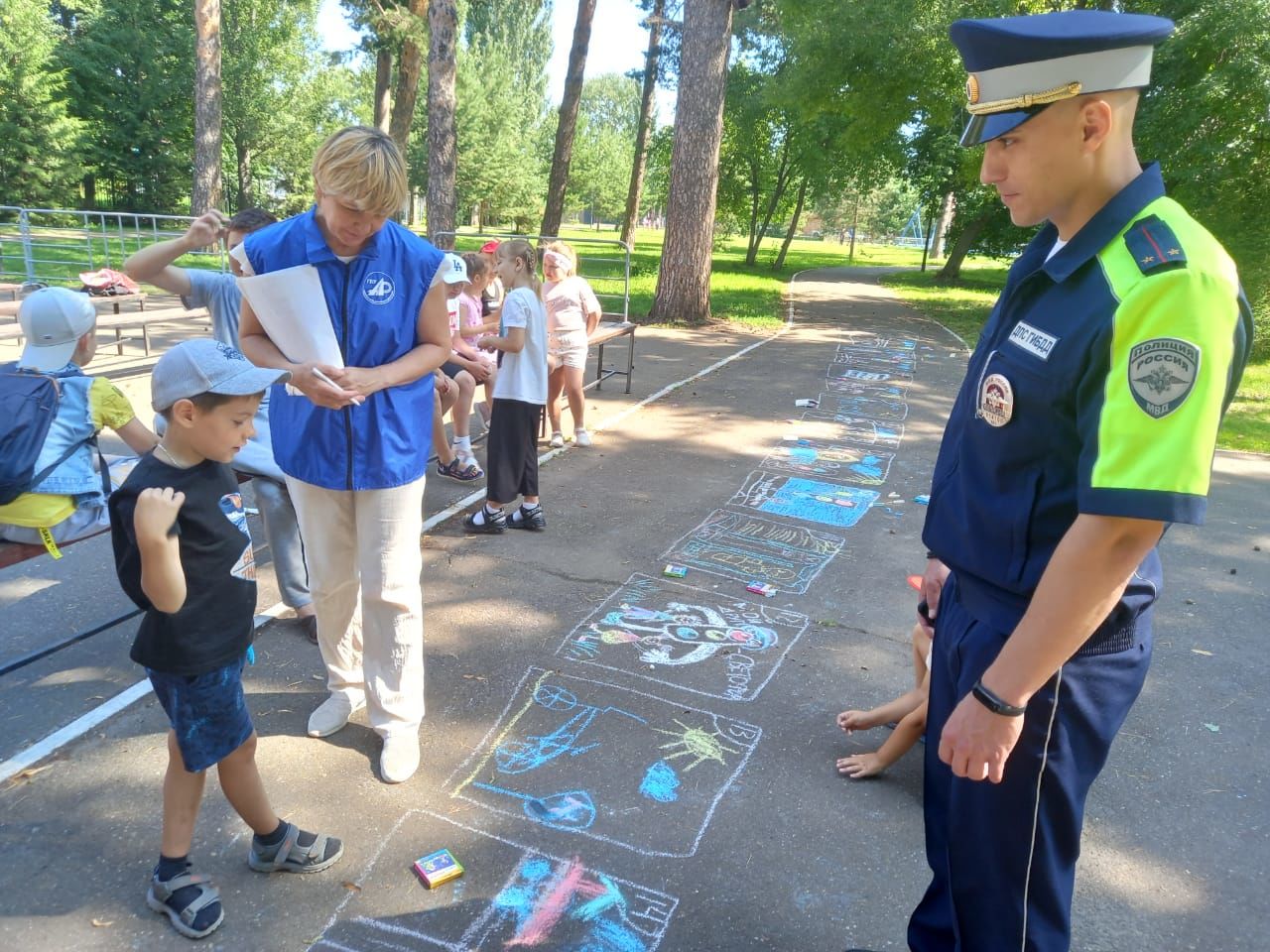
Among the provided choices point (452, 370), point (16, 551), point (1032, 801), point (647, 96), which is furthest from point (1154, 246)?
point (647, 96)

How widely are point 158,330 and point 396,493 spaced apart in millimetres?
11785

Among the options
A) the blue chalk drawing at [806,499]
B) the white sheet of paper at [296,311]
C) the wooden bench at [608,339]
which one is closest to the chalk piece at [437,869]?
the white sheet of paper at [296,311]

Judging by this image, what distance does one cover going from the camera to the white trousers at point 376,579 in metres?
3.03

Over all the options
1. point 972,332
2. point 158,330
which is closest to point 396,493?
point 158,330

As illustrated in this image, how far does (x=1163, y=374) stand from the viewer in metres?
1.36

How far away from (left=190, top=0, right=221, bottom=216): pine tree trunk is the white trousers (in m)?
16.0

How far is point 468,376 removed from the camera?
7176 mm

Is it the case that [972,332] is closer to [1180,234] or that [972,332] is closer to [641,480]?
[641,480]

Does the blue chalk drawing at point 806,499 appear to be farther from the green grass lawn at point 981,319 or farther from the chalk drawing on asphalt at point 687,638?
the green grass lawn at point 981,319

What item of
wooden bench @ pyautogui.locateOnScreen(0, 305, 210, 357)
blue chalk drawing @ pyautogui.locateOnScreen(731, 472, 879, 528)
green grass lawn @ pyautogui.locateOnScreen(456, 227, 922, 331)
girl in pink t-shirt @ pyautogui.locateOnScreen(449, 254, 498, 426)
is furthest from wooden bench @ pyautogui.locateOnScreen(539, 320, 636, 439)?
wooden bench @ pyautogui.locateOnScreen(0, 305, 210, 357)

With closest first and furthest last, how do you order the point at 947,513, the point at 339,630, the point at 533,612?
the point at 947,513
the point at 339,630
the point at 533,612

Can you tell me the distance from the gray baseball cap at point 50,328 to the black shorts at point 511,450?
Answer: 2464 mm

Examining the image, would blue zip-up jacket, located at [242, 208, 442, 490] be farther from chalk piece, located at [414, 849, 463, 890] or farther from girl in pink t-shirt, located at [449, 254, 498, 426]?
girl in pink t-shirt, located at [449, 254, 498, 426]

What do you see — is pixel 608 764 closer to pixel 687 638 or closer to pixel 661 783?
pixel 661 783
